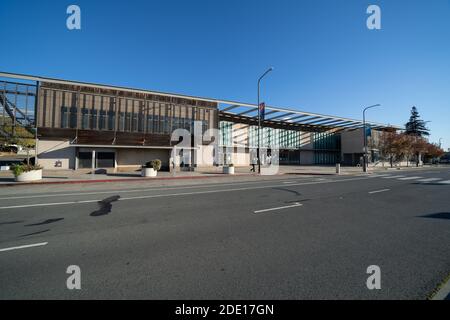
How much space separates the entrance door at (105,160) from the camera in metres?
24.7

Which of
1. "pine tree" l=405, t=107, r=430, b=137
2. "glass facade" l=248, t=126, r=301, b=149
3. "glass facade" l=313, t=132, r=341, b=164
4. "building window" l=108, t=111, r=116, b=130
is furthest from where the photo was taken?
"pine tree" l=405, t=107, r=430, b=137

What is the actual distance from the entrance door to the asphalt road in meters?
18.6

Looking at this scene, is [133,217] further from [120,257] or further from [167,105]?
[167,105]

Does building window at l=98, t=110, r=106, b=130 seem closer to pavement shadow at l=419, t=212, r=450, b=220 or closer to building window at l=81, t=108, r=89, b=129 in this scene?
building window at l=81, t=108, r=89, b=129

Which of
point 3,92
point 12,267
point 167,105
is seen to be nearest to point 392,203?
point 12,267

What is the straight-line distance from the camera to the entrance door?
2470cm

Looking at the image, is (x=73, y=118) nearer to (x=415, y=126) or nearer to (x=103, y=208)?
(x=103, y=208)

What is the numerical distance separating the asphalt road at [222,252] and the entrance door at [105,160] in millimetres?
18628

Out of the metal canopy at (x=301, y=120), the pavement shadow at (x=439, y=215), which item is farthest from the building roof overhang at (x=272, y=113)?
the pavement shadow at (x=439, y=215)

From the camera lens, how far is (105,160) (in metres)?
25.0

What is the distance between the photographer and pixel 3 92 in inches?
838

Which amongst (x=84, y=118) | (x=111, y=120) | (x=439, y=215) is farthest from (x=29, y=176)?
(x=439, y=215)

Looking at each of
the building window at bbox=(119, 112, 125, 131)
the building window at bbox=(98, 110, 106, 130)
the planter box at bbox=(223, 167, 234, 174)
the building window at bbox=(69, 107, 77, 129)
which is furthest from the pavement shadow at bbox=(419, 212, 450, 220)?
the building window at bbox=(69, 107, 77, 129)

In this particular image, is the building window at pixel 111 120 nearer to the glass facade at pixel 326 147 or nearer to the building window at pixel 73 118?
the building window at pixel 73 118
